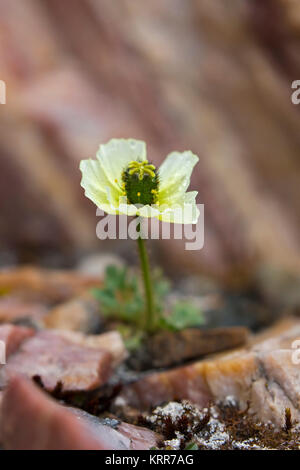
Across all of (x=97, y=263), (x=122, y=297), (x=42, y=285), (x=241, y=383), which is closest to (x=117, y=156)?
(x=122, y=297)

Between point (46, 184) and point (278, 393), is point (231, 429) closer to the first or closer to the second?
point (278, 393)

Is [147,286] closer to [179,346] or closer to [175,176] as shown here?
[179,346]

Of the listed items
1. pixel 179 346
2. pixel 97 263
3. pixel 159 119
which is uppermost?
pixel 159 119

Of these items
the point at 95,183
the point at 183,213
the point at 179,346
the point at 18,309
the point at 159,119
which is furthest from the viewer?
the point at 159,119

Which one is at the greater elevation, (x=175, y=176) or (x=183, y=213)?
(x=175, y=176)

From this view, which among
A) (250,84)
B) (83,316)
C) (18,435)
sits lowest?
(18,435)

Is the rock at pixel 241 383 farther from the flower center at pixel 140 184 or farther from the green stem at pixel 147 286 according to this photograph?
the flower center at pixel 140 184

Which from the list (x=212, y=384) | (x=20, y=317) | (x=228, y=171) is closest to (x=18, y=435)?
(x=212, y=384)

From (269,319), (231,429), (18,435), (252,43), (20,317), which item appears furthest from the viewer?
(252,43)
